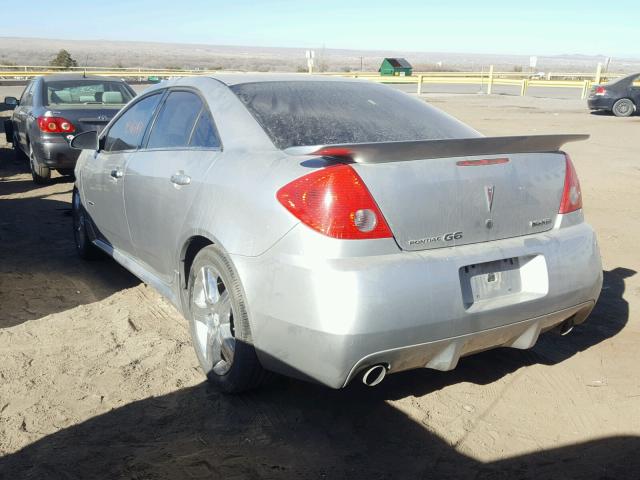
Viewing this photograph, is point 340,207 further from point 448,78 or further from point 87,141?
point 448,78

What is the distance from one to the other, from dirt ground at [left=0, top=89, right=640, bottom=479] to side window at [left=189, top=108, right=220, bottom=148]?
1261 millimetres

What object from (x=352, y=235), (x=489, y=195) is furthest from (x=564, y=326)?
(x=352, y=235)

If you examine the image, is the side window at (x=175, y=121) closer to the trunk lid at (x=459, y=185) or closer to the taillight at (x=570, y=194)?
the trunk lid at (x=459, y=185)

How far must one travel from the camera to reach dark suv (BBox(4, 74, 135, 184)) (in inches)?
367

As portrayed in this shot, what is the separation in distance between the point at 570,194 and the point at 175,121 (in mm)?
2394

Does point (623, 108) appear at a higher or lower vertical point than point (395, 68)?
higher

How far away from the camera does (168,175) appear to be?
396cm

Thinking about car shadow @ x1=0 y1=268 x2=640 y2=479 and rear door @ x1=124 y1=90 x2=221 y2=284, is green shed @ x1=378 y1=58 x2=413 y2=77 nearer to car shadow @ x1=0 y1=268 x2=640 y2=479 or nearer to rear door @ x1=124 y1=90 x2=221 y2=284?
rear door @ x1=124 y1=90 x2=221 y2=284

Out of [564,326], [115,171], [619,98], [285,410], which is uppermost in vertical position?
[115,171]

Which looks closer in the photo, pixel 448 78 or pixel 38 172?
pixel 38 172

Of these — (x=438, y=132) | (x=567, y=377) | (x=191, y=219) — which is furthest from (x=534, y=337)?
(x=191, y=219)

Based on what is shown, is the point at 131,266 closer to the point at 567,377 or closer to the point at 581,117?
the point at 567,377

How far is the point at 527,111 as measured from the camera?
23578 millimetres

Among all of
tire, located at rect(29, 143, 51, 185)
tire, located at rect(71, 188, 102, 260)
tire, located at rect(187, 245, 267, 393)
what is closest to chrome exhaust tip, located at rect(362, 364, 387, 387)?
tire, located at rect(187, 245, 267, 393)
